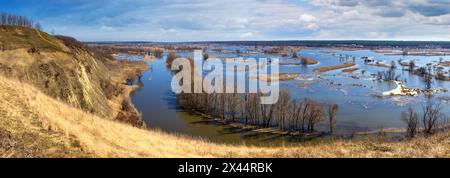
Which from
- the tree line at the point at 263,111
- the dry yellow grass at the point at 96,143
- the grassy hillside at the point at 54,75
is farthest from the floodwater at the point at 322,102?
the dry yellow grass at the point at 96,143

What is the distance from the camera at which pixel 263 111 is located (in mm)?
40781

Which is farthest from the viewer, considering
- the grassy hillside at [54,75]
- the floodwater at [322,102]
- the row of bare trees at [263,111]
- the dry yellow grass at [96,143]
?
the row of bare trees at [263,111]

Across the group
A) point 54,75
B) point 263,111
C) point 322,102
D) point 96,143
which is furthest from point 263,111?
point 96,143

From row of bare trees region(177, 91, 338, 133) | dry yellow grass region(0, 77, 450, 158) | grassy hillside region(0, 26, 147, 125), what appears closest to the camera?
dry yellow grass region(0, 77, 450, 158)

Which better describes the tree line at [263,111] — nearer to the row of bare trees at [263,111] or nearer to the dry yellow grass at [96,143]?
the row of bare trees at [263,111]

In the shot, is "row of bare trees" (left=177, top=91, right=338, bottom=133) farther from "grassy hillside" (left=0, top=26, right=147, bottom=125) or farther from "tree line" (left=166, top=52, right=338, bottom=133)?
"grassy hillside" (left=0, top=26, right=147, bottom=125)

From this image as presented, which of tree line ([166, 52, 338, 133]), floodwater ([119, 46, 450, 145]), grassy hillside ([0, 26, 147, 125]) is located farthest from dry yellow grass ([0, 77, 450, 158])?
tree line ([166, 52, 338, 133])

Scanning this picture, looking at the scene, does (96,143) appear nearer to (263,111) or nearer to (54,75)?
(54,75)

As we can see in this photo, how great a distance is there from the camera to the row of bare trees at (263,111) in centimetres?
3772

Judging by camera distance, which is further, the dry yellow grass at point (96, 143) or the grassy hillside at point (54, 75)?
the grassy hillside at point (54, 75)

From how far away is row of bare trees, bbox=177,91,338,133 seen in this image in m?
37.7

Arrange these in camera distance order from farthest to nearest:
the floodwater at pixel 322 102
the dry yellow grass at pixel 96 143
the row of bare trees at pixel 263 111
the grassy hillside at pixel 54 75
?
the row of bare trees at pixel 263 111, the floodwater at pixel 322 102, the grassy hillside at pixel 54 75, the dry yellow grass at pixel 96 143

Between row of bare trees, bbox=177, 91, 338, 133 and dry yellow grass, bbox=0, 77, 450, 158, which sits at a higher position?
dry yellow grass, bbox=0, 77, 450, 158
